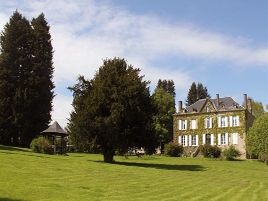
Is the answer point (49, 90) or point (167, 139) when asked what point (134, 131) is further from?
point (167, 139)

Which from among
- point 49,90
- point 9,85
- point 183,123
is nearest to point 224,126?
point 183,123

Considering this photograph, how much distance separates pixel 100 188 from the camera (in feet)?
57.8

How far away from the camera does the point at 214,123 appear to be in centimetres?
7506

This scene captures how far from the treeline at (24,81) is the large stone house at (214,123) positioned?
26144 mm

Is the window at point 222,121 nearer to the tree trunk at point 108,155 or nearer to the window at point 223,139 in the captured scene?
the window at point 223,139

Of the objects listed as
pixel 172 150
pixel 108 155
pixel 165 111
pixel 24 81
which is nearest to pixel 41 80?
pixel 24 81

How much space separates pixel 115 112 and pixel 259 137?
2775 cm

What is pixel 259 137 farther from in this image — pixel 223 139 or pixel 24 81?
pixel 24 81

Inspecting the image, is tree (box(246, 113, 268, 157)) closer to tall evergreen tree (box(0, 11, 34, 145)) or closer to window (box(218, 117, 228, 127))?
window (box(218, 117, 228, 127))

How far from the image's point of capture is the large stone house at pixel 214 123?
71938 mm

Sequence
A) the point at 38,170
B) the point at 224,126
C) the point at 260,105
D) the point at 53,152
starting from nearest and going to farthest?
the point at 38,170, the point at 53,152, the point at 224,126, the point at 260,105

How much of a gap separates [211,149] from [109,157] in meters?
28.2

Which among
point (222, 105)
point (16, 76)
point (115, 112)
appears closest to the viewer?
point (115, 112)

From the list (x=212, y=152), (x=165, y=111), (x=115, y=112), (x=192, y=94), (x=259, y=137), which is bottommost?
(x=212, y=152)
